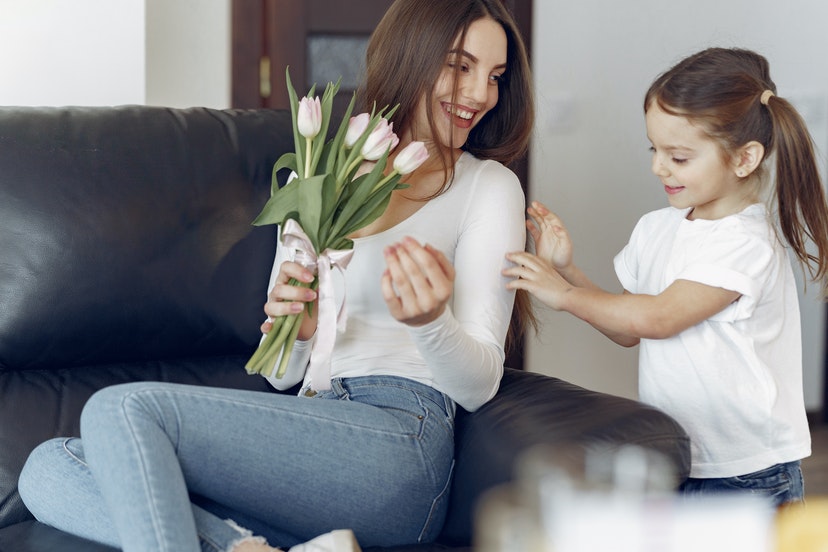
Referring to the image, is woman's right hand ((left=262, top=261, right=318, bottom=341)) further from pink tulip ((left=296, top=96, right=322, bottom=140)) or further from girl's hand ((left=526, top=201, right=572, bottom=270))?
girl's hand ((left=526, top=201, right=572, bottom=270))

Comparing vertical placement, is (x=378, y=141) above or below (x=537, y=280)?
above

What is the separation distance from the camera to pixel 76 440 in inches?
58.0

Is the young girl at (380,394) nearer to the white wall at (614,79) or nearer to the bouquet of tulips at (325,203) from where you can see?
Result: the bouquet of tulips at (325,203)

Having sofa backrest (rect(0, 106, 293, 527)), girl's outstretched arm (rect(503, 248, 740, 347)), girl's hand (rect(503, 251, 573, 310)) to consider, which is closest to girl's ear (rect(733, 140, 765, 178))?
girl's outstretched arm (rect(503, 248, 740, 347))

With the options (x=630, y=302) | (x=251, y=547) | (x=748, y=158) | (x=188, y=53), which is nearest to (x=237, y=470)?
(x=251, y=547)

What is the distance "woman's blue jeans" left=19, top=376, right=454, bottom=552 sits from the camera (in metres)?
1.18

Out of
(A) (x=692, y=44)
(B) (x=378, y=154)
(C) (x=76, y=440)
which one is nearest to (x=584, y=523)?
(B) (x=378, y=154)

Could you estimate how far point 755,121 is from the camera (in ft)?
5.04

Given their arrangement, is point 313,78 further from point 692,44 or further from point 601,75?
point 692,44

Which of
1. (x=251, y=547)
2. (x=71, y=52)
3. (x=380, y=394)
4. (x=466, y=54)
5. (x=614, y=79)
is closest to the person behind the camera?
(x=251, y=547)

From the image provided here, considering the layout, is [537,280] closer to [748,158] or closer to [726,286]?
[726,286]

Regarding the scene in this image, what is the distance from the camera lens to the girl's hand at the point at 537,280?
4.95 feet

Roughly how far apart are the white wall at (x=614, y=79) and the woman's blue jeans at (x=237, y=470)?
1708 mm

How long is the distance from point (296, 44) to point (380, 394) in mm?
1959
